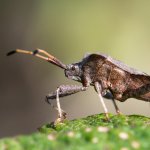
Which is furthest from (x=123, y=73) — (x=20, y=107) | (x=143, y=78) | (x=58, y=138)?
(x=20, y=107)

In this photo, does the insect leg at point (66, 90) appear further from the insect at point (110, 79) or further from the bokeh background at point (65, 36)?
the bokeh background at point (65, 36)

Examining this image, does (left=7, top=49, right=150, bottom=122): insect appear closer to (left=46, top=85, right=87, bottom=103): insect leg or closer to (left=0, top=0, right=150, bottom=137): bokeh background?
(left=46, top=85, right=87, bottom=103): insect leg

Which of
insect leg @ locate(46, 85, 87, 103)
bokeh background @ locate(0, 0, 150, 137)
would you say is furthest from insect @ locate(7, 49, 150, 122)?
bokeh background @ locate(0, 0, 150, 137)

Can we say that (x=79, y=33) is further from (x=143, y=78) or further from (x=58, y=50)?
(x=143, y=78)

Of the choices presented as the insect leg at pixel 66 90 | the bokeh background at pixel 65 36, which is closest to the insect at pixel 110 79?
the insect leg at pixel 66 90

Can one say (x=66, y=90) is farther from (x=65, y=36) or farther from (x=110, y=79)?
(x=65, y=36)

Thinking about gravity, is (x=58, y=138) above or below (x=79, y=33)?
below

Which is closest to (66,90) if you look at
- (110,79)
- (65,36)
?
(110,79)

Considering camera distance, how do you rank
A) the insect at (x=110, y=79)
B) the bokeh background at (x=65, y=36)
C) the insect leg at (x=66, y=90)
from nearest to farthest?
the insect at (x=110, y=79)
the insect leg at (x=66, y=90)
the bokeh background at (x=65, y=36)
